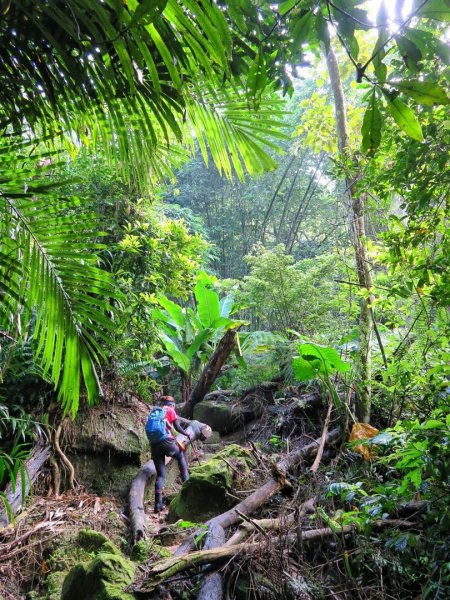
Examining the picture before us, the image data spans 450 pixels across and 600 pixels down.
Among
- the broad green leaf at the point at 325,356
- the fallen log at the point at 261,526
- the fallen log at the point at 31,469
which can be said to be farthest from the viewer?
the broad green leaf at the point at 325,356

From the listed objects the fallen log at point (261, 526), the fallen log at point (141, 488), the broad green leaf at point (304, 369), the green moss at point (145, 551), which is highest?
the broad green leaf at point (304, 369)

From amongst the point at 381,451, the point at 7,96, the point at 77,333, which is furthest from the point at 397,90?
the point at 381,451

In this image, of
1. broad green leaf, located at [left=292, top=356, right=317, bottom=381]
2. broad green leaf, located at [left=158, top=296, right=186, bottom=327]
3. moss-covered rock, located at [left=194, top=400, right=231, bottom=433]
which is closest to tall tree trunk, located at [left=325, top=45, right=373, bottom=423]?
broad green leaf, located at [left=292, top=356, right=317, bottom=381]

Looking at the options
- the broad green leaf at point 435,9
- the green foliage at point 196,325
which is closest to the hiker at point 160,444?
the green foliage at point 196,325

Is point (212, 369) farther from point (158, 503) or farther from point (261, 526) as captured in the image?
point (261, 526)

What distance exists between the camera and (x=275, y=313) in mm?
7449

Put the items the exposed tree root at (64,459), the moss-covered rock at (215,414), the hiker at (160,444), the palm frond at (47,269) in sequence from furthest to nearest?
1. the moss-covered rock at (215,414)
2. the hiker at (160,444)
3. the exposed tree root at (64,459)
4. the palm frond at (47,269)

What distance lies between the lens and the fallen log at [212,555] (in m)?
2.15

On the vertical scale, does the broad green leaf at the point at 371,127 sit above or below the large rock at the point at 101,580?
above

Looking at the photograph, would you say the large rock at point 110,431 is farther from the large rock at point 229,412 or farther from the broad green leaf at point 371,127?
the broad green leaf at point 371,127

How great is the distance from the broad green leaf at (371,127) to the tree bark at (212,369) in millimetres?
5168

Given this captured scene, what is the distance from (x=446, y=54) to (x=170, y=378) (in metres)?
8.02

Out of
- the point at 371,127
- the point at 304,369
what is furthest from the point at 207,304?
the point at 371,127

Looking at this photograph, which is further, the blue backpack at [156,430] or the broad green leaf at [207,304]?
the broad green leaf at [207,304]
